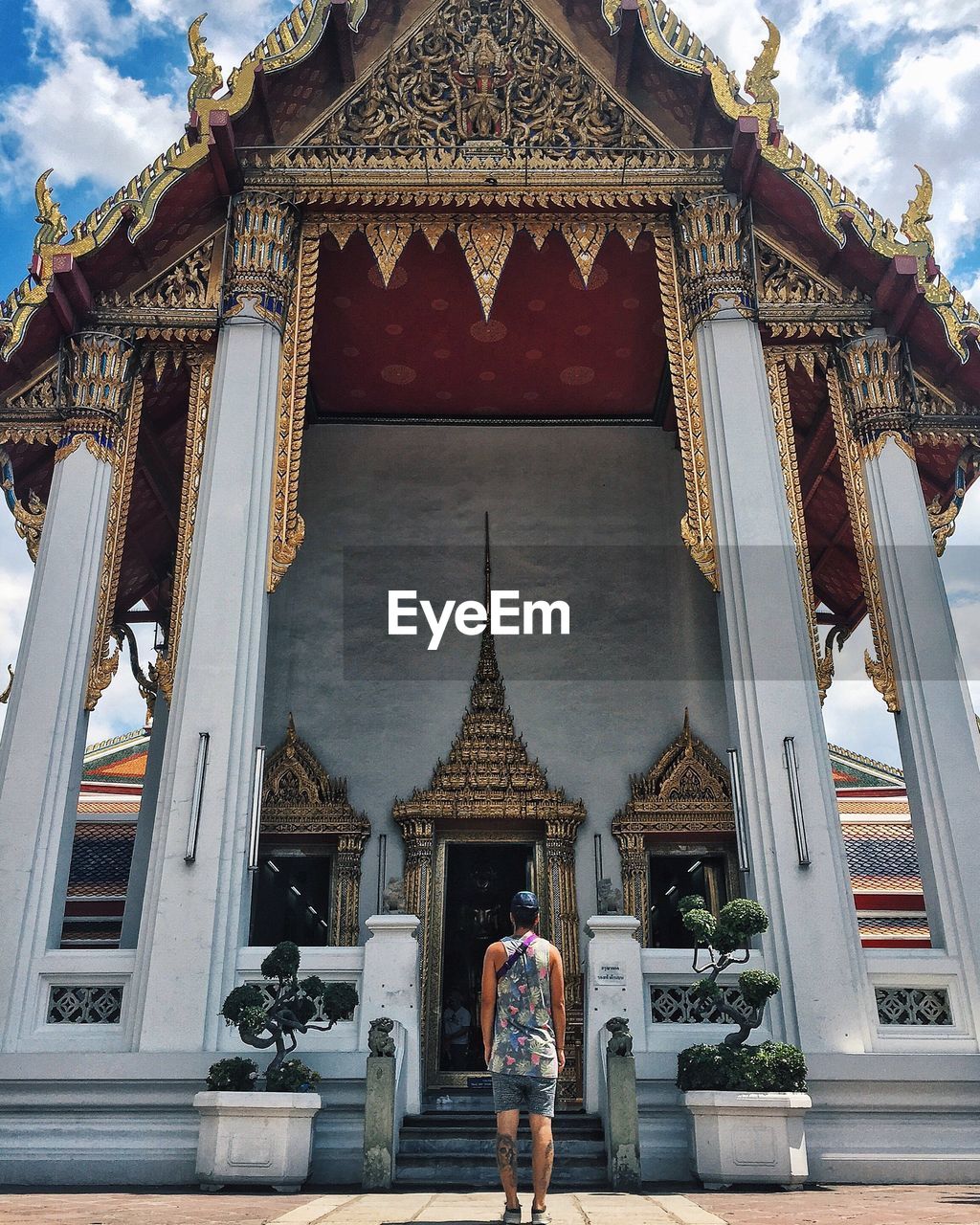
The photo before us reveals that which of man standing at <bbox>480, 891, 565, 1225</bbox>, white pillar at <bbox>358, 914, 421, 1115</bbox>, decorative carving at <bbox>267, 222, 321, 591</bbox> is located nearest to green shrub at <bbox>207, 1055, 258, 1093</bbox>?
white pillar at <bbox>358, 914, 421, 1115</bbox>

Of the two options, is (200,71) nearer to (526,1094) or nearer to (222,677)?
(222,677)

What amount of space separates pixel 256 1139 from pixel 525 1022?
6.75ft

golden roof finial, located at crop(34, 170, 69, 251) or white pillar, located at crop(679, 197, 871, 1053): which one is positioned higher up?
golden roof finial, located at crop(34, 170, 69, 251)

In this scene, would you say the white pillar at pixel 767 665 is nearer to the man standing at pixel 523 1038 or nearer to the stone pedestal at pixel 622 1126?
the stone pedestal at pixel 622 1126

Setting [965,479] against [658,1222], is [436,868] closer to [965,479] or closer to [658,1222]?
[965,479]

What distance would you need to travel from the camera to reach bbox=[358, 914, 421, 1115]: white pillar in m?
5.70

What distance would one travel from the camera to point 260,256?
7.56 meters

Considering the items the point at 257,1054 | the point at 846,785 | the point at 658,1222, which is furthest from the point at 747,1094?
the point at 846,785

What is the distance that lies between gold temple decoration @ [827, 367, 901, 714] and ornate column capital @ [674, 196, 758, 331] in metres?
0.82

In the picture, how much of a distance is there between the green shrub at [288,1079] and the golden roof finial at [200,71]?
19.5ft

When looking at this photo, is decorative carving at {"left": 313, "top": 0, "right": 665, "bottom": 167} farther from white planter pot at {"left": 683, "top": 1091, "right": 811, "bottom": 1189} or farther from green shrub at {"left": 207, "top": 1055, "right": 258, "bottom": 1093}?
white planter pot at {"left": 683, "top": 1091, "right": 811, "bottom": 1189}

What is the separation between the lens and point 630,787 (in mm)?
8898

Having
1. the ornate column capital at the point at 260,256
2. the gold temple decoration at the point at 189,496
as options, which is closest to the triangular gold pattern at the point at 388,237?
the ornate column capital at the point at 260,256

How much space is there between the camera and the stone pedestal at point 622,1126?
489 centimetres
